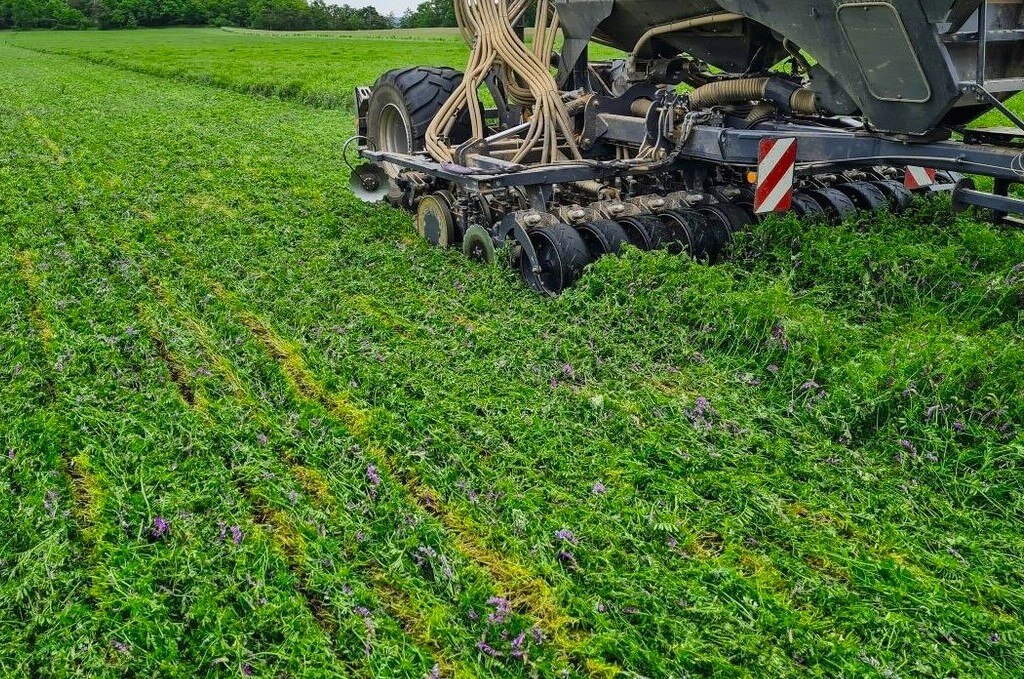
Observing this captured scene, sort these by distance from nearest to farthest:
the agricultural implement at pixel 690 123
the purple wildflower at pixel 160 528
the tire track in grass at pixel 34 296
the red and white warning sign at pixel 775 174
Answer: the purple wildflower at pixel 160 528
the agricultural implement at pixel 690 123
the tire track in grass at pixel 34 296
the red and white warning sign at pixel 775 174

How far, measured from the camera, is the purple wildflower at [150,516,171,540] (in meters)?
3.43

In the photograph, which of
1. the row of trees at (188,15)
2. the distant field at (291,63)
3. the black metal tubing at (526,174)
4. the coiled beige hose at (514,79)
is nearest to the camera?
the black metal tubing at (526,174)

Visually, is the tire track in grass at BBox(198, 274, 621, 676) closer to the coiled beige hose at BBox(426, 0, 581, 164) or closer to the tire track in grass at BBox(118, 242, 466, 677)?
the tire track in grass at BBox(118, 242, 466, 677)

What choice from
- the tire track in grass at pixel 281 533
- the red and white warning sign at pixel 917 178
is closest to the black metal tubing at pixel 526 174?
the red and white warning sign at pixel 917 178

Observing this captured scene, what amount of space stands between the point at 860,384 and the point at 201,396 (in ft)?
10.7

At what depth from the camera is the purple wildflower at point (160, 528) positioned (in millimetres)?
3426

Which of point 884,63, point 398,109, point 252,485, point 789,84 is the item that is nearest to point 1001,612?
point 252,485

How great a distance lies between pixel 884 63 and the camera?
511cm

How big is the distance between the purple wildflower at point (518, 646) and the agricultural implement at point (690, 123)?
3334 mm

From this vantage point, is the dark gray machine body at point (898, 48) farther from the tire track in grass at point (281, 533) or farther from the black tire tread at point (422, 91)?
the tire track in grass at point (281, 533)

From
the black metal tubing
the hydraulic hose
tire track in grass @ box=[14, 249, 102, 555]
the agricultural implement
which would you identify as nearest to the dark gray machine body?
the agricultural implement

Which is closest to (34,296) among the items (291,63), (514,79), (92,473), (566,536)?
(92,473)

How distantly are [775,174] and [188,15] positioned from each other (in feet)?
245

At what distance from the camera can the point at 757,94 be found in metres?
6.25
